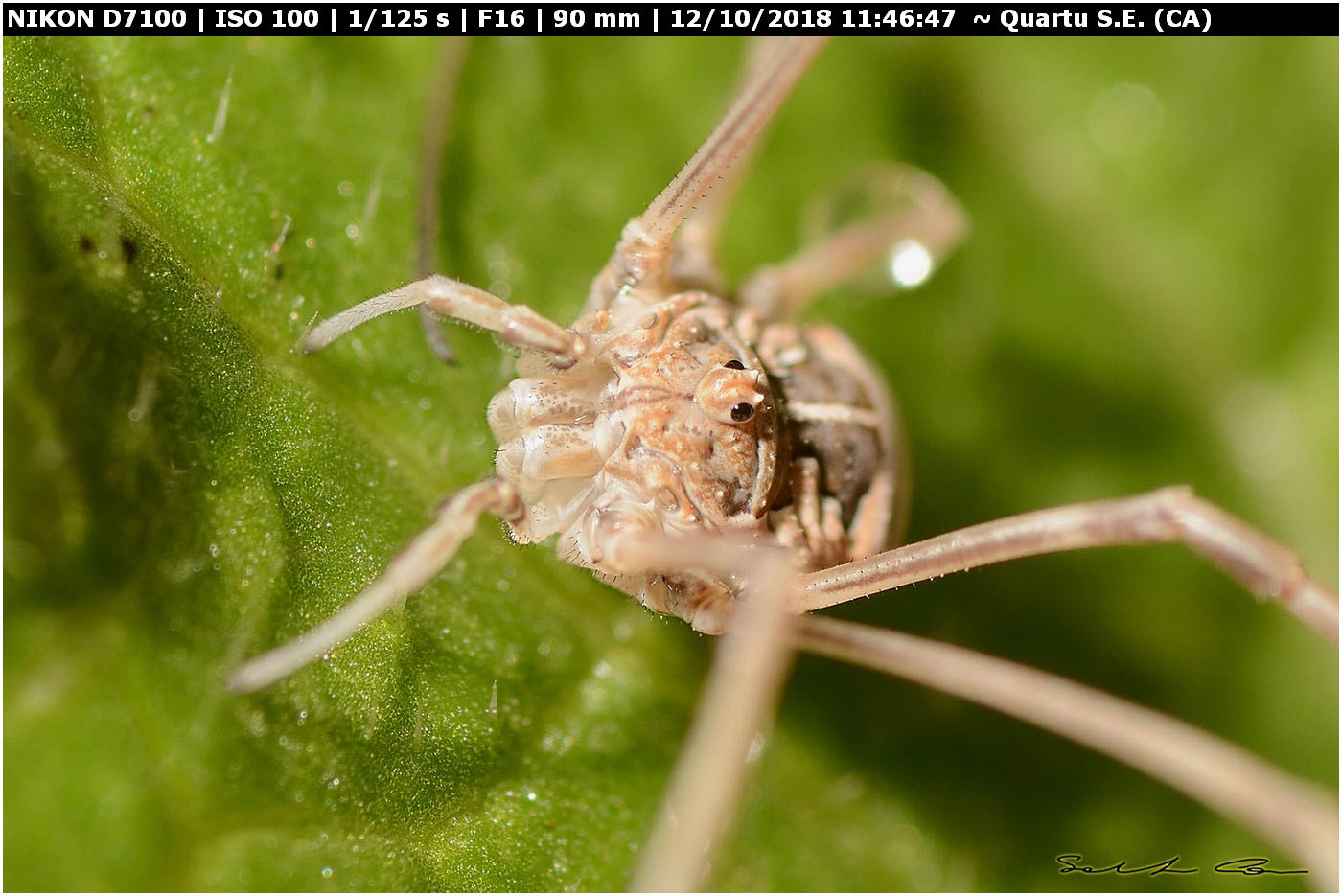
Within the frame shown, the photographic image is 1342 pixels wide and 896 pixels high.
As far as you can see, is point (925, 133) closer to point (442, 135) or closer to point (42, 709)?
point (442, 135)

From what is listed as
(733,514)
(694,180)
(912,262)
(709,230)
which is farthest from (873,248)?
(733,514)

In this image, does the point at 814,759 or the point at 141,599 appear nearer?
the point at 141,599

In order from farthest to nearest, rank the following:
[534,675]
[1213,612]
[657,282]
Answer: [1213,612] → [657,282] → [534,675]

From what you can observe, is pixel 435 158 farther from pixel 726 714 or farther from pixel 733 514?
pixel 726 714

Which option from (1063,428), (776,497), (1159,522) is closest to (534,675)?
(776,497)

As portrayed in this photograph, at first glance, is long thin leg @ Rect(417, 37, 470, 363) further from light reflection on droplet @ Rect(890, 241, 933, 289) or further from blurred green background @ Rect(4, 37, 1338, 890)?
light reflection on droplet @ Rect(890, 241, 933, 289)

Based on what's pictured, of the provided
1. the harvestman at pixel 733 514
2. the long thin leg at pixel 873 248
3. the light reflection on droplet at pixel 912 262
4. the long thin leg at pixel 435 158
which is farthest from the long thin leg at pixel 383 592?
the light reflection on droplet at pixel 912 262
